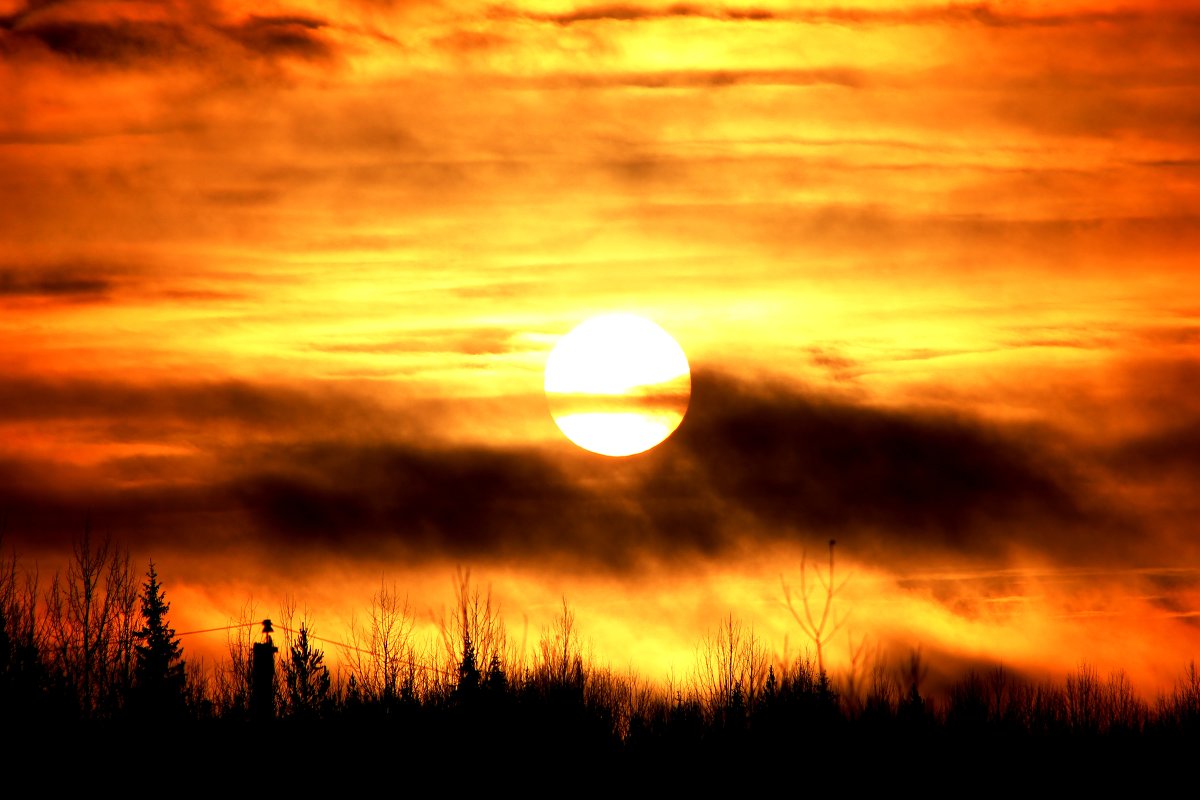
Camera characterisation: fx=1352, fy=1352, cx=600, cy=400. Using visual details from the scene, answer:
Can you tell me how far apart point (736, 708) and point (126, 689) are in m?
30.6

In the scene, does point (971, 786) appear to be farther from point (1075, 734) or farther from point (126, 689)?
point (126, 689)

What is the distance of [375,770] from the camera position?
2509 inches

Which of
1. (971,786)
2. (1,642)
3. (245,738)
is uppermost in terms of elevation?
(1,642)

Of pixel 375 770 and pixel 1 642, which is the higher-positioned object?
pixel 1 642

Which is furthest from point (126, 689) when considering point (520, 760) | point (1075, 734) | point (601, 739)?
point (1075, 734)

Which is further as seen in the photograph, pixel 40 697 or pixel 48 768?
pixel 40 697

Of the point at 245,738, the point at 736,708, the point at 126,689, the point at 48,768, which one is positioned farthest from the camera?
the point at 736,708

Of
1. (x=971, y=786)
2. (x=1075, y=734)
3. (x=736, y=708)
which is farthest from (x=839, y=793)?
(x=1075, y=734)

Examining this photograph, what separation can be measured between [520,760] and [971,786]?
71.3 ft

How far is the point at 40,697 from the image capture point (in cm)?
6044

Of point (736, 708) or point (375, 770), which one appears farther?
point (736, 708)

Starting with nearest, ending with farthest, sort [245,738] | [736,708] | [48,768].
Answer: [48,768]
[245,738]
[736,708]

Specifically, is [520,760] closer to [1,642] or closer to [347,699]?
[347,699]

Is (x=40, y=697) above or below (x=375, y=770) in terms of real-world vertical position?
above
